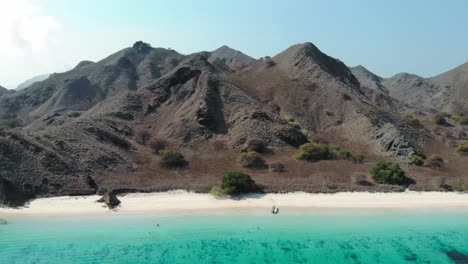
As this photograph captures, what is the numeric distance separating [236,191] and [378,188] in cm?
1401

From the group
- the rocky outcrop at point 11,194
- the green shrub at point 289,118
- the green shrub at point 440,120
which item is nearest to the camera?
the rocky outcrop at point 11,194

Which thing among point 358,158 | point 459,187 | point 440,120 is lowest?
point 459,187

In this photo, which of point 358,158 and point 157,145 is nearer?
point 358,158

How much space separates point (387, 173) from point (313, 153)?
31.9 ft

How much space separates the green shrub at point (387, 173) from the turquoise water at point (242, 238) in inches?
324

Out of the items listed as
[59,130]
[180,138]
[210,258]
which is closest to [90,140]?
[59,130]

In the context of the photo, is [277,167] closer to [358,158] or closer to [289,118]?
[358,158]

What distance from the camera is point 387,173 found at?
42500 mm

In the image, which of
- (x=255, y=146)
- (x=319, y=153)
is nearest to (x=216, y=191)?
(x=255, y=146)

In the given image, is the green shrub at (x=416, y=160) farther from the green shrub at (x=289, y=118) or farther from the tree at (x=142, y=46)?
the tree at (x=142, y=46)

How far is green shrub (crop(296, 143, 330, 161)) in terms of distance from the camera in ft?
163

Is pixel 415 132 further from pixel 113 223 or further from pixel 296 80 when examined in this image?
pixel 113 223

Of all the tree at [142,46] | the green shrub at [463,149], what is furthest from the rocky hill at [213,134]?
the tree at [142,46]

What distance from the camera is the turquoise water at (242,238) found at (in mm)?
24703
